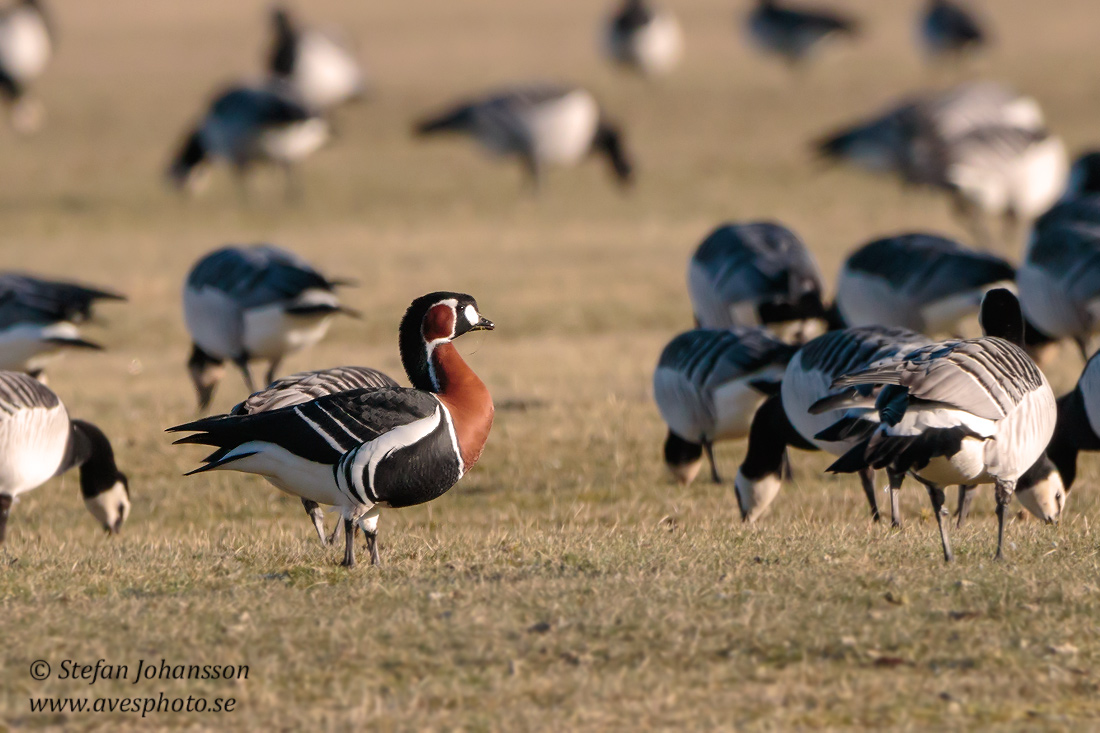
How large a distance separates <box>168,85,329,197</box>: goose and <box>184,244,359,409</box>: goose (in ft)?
41.2

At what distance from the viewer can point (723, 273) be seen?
12.0 meters

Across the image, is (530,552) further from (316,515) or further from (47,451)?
(47,451)

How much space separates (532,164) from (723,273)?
1466 cm

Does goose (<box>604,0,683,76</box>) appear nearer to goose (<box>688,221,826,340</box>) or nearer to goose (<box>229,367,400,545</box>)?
goose (<box>688,221,826,340</box>)

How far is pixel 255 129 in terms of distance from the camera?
24625 millimetres

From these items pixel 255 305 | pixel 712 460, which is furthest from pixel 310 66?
pixel 712 460

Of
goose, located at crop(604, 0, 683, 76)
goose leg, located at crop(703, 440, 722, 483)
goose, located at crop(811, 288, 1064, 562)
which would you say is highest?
goose, located at crop(604, 0, 683, 76)

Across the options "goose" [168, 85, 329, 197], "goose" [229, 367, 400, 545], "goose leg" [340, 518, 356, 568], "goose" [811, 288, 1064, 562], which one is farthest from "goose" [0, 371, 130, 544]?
"goose" [168, 85, 329, 197]

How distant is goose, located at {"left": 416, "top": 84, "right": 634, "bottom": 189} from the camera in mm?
25609

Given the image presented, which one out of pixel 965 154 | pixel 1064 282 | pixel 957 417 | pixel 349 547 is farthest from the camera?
pixel 965 154

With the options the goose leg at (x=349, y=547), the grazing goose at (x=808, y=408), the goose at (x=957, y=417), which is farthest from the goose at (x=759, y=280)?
the goose leg at (x=349, y=547)

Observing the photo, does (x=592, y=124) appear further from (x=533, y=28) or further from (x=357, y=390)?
(x=357, y=390)

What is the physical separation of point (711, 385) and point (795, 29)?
2659 cm

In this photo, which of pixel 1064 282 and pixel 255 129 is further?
pixel 255 129
